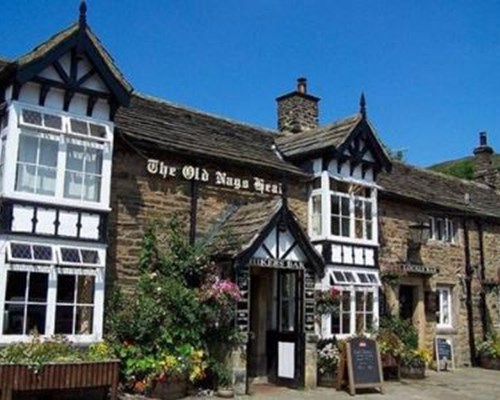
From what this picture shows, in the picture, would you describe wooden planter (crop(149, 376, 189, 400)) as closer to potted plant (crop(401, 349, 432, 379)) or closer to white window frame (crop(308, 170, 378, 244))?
white window frame (crop(308, 170, 378, 244))

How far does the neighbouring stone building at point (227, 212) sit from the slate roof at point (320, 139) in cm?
6

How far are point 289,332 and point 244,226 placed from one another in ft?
8.86

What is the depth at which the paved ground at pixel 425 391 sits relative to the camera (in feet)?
39.5

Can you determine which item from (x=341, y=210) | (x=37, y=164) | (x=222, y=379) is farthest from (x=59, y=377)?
(x=341, y=210)

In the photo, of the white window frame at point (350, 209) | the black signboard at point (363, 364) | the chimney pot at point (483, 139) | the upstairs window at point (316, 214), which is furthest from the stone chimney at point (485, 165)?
the black signboard at point (363, 364)

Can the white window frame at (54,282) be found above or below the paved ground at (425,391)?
above

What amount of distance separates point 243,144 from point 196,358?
655 centimetres

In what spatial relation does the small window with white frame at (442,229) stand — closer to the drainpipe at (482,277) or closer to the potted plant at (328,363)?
the drainpipe at (482,277)

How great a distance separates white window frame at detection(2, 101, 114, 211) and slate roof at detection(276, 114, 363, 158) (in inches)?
228

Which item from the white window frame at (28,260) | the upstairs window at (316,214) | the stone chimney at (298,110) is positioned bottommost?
the white window frame at (28,260)

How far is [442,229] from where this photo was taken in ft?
65.3

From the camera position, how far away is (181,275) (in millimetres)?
12234

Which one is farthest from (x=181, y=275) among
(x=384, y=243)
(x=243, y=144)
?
(x=384, y=243)

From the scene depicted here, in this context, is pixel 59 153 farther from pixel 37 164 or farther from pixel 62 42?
pixel 62 42
